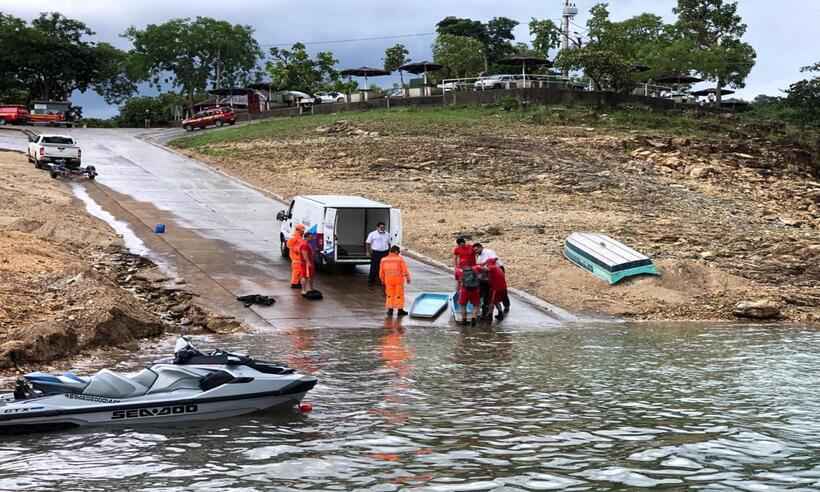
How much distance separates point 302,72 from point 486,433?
290 feet

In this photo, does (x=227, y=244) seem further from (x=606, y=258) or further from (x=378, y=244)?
(x=606, y=258)

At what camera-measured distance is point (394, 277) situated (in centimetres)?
2106

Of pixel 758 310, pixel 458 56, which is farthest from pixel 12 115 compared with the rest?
pixel 758 310

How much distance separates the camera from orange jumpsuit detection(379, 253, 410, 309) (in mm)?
20922

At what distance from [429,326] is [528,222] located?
12.9m

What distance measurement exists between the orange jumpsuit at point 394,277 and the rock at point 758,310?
27.4ft

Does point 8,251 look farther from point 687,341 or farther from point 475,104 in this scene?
point 475,104

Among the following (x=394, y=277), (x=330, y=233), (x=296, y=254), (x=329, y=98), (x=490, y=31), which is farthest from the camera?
(x=490, y=31)

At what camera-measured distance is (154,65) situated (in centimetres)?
10394

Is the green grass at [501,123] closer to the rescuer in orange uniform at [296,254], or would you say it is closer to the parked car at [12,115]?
the parked car at [12,115]

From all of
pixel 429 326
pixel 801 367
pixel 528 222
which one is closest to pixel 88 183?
pixel 528 222

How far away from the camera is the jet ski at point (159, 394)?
452 inches

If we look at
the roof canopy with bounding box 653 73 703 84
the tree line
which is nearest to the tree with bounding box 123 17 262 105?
the tree line

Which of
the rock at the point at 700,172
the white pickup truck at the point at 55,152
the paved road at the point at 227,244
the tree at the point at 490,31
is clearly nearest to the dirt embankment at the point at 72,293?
the paved road at the point at 227,244
